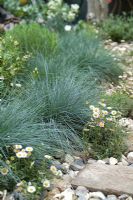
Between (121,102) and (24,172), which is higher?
(24,172)

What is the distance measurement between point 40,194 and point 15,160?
0.86ft

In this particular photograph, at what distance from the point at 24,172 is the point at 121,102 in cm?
144

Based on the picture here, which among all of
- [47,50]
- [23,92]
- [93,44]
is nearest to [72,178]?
[23,92]

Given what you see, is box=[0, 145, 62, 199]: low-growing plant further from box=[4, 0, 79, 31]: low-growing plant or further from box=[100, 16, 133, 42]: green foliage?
box=[100, 16, 133, 42]: green foliage

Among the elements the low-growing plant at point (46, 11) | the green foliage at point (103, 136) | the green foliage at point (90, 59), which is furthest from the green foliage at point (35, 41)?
the green foliage at point (103, 136)

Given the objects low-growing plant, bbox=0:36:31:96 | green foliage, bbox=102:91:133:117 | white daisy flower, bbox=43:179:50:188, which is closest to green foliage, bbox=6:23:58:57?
low-growing plant, bbox=0:36:31:96

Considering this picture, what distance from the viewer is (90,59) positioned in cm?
461

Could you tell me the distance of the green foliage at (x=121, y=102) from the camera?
3.49 metres

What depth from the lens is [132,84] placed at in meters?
4.50

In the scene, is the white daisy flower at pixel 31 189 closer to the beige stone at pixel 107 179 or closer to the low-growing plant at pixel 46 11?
the beige stone at pixel 107 179

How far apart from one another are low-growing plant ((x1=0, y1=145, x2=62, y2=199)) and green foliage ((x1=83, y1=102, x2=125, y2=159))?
0.52 meters

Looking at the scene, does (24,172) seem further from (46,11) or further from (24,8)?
(24,8)

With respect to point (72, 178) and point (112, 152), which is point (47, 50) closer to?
point (112, 152)

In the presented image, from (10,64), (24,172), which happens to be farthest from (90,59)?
(24,172)
